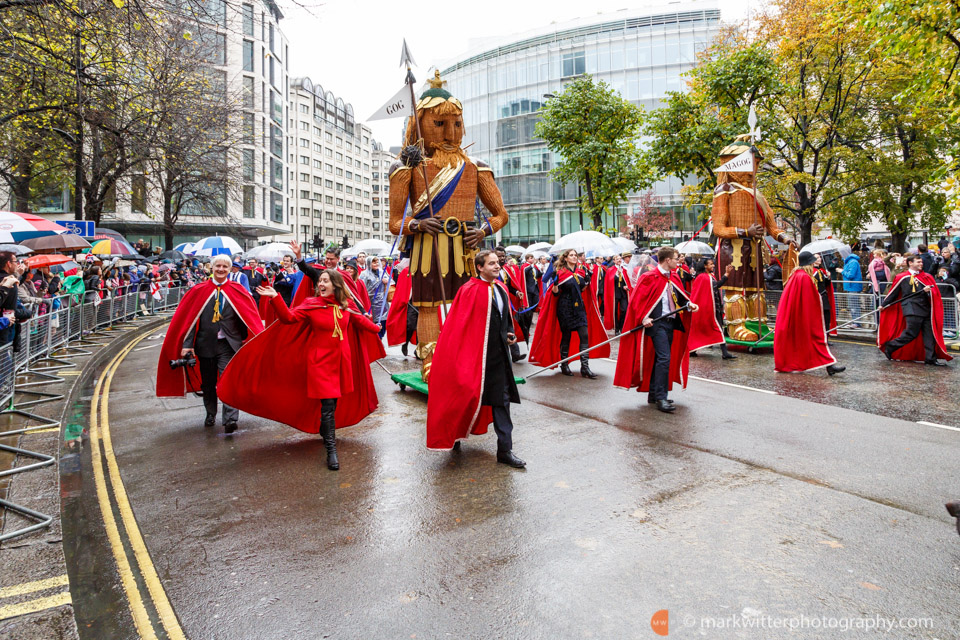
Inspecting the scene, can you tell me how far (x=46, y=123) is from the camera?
15.2 meters

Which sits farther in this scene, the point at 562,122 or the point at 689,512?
the point at 562,122

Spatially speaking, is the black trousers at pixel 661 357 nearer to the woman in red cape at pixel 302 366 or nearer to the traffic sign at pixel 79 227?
the woman in red cape at pixel 302 366

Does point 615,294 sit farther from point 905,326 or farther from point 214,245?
point 214,245

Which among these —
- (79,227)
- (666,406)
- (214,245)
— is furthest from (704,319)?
(214,245)

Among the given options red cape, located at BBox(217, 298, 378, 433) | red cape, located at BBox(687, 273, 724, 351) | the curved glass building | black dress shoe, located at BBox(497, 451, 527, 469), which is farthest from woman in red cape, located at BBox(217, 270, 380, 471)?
the curved glass building

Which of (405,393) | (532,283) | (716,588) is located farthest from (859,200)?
(716,588)

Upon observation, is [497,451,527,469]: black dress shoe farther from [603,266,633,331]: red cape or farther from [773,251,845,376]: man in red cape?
[603,266,633,331]: red cape

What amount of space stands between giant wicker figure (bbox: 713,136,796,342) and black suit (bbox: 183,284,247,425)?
919cm

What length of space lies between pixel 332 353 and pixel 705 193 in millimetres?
22485

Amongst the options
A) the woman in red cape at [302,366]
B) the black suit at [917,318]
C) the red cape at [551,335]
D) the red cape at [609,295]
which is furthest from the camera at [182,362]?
the black suit at [917,318]

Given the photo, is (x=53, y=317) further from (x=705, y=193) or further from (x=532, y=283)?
(x=705, y=193)

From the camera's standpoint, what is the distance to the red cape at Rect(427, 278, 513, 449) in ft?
18.5

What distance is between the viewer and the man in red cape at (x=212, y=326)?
7340 mm

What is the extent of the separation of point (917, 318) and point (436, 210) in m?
8.10
